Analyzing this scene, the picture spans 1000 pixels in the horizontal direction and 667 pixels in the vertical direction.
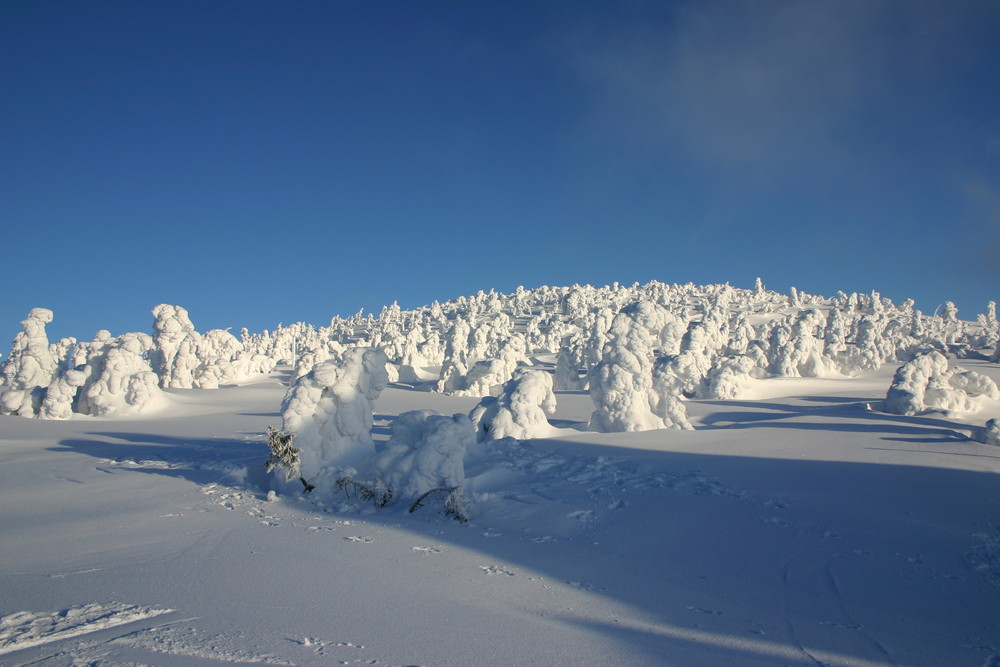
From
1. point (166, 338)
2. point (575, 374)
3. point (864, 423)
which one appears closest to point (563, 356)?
point (575, 374)

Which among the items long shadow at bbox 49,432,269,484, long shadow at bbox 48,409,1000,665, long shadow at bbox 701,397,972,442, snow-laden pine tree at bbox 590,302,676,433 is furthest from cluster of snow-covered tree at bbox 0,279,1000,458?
long shadow at bbox 48,409,1000,665

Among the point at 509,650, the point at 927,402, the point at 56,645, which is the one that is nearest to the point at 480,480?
the point at 509,650

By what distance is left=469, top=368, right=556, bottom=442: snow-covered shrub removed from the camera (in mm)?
15125

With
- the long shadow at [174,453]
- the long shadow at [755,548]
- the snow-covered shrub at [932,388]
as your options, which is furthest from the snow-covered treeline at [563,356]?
the long shadow at [755,548]

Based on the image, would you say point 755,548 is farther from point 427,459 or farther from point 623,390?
point 623,390

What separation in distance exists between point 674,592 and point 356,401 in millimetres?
8067

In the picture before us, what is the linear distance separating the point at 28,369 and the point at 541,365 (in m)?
40.5

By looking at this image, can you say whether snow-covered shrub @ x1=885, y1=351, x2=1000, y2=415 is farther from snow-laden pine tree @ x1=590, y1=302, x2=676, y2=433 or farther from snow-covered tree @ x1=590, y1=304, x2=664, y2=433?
snow-covered tree @ x1=590, y1=304, x2=664, y2=433

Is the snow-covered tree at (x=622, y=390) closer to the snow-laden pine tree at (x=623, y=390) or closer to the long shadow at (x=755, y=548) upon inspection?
the snow-laden pine tree at (x=623, y=390)

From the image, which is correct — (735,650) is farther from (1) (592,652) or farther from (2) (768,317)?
(2) (768,317)

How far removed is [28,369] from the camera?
28.7m

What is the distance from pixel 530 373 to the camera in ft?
54.2

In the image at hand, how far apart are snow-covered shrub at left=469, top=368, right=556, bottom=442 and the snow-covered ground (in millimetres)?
3022

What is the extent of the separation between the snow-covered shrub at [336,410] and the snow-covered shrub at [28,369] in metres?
23.6
